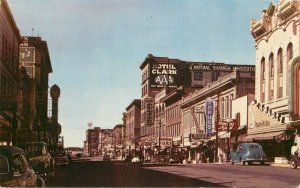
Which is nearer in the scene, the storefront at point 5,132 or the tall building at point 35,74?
the storefront at point 5,132

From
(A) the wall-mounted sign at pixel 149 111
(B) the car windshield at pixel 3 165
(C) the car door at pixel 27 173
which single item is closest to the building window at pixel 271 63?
(C) the car door at pixel 27 173

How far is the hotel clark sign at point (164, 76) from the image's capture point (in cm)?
7756

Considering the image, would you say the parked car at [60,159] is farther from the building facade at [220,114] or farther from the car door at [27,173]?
the car door at [27,173]

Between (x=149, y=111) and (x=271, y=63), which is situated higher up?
(x=271, y=63)

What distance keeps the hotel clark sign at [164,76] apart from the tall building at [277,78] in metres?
29.4

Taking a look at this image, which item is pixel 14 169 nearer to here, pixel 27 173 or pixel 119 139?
pixel 27 173

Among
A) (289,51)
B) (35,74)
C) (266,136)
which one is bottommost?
(266,136)

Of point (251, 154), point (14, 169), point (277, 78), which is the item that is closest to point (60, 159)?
point (251, 154)

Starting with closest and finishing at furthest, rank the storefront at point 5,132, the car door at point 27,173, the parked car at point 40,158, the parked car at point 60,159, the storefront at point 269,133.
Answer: the car door at point 27,173
the parked car at point 40,158
the storefront at point 5,132
the storefront at point 269,133
the parked car at point 60,159

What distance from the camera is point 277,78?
140ft

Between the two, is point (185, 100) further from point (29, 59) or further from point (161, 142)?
point (29, 59)

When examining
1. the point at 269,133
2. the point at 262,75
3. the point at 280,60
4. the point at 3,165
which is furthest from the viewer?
the point at 262,75

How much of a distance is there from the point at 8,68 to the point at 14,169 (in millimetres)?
29622

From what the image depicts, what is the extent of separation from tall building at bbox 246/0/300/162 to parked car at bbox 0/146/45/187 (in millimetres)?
27972
